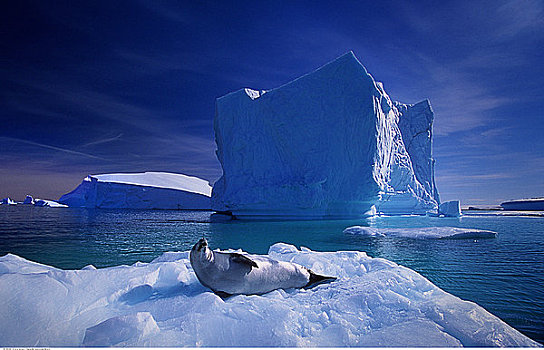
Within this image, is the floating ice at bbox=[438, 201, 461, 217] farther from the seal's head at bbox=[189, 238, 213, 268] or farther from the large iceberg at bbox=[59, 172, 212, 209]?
the large iceberg at bbox=[59, 172, 212, 209]

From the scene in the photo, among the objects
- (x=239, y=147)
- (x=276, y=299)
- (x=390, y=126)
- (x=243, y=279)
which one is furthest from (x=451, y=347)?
(x=390, y=126)

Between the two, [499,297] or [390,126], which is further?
[390,126]

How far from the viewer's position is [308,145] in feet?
56.9

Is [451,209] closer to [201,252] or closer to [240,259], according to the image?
[240,259]

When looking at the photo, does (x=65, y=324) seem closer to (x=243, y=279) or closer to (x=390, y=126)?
(x=243, y=279)

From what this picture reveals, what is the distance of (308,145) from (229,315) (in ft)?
51.8

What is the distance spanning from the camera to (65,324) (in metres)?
1.81

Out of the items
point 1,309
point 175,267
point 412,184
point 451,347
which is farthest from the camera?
point 412,184

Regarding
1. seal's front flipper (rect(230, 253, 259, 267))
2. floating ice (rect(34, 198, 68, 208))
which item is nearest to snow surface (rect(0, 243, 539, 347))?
seal's front flipper (rect(230, 253, 259, 267))

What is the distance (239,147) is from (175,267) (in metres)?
14.7

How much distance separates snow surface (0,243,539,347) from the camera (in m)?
1.66

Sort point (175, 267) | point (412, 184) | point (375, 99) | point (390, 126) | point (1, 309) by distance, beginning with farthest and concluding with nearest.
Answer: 1. point (412, 184)
2. point (390, 126)
3. point (375, 99)
4. point (175, 267)
5. point (1, 309)

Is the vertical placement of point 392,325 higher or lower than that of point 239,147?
lower

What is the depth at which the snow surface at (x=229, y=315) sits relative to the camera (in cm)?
166
